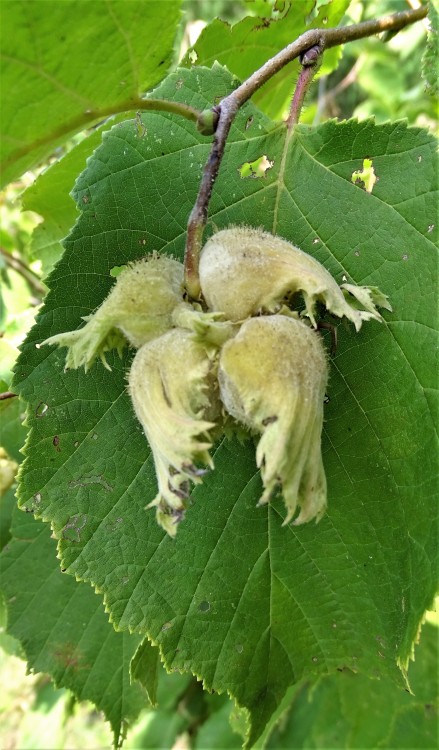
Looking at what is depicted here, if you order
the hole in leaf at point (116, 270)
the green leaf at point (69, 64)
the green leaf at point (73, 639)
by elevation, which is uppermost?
the green leaf at point (69, 64)

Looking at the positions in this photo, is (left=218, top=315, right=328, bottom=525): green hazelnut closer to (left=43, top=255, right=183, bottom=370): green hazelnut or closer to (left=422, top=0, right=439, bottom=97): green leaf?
(left=43, top=255, right=183, bottom=370): green hazelnut

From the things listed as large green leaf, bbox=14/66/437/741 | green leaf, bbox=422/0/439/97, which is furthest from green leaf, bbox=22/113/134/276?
green leaf, bbox=422/0/439/97

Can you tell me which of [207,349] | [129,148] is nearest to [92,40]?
[129,148]

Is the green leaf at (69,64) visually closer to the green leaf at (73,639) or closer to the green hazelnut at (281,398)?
the green hazelnut at (281,398)

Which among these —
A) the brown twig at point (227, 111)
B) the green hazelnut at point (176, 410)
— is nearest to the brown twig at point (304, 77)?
the brown twig at point (227, 111)

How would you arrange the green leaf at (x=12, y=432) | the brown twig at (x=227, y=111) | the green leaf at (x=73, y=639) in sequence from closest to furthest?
the brown twig at (x=227, y=111) < the green leaf at (x=73, y=639) < the green leaf at (x=12, y=432)

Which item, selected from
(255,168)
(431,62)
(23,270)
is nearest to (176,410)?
(255,168)
